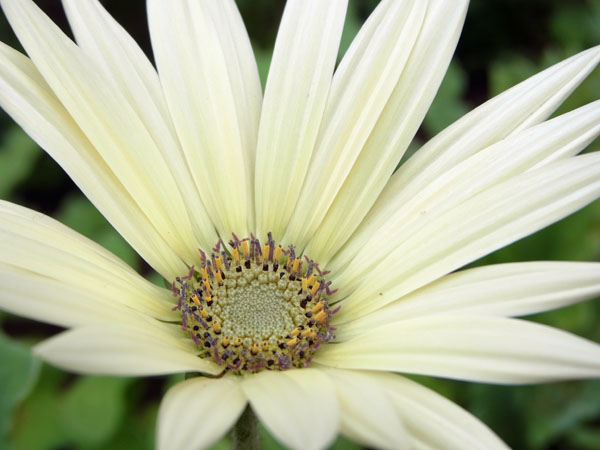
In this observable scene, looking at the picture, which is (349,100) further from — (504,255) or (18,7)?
(504,255)

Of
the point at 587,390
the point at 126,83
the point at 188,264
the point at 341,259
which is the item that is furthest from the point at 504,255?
the point at 126,83

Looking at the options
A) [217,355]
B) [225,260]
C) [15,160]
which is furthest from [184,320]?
[15,160]

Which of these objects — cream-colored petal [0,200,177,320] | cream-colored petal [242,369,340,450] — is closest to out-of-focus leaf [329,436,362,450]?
cream-colored petal [0,200,177,320]

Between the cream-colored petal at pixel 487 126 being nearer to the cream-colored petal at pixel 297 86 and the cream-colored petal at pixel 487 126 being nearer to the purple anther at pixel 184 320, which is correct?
the cream-colored petal at pixel 297 86

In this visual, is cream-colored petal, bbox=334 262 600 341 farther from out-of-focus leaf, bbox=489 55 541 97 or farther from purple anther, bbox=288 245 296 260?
out-of-focus leaf, bbox=489 55 541 97

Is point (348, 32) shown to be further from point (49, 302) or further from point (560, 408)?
point (49, 302)

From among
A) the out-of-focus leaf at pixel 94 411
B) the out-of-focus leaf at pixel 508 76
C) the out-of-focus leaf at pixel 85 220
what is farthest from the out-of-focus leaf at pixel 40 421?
the out-of-focus leaf at pixel 508 76
